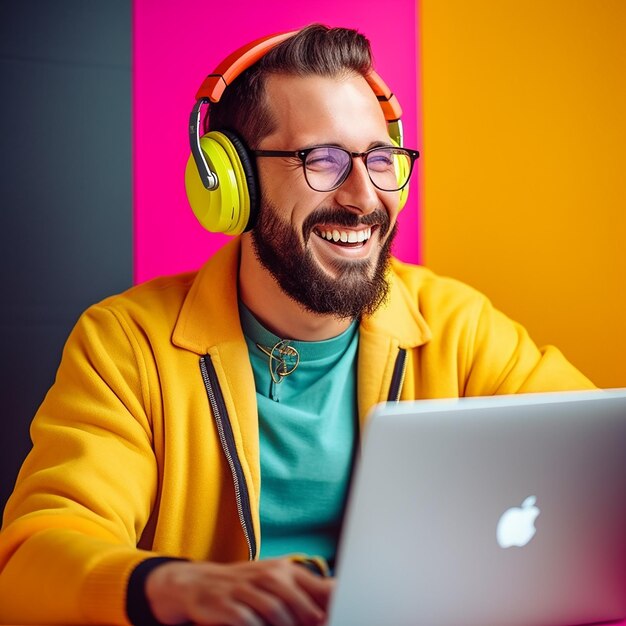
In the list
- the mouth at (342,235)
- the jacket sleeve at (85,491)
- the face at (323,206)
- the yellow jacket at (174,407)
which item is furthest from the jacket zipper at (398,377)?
the jacket sleeve at (85,491)

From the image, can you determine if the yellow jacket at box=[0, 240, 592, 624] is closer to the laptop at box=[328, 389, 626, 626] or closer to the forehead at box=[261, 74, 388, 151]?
the forehead at box=[261, 74, 388, 151]

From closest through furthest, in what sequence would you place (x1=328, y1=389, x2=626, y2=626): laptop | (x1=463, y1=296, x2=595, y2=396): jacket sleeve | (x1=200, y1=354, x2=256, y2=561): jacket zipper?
(x1=328, y1=389, x2=626, y2=626): laptop
(x1=200, y1=354, x2=256, y2=561): jacket zipper
(x1=463, y1=296, x2=595, y2=396): jacket sleeve

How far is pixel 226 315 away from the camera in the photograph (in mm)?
1820

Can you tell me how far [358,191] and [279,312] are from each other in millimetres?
282

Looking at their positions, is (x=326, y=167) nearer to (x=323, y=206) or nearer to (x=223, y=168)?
(x=323, y=206)

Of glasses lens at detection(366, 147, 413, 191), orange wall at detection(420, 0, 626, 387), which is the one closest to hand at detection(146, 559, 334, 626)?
glasses lens at detection(366, 147, 413, 191)

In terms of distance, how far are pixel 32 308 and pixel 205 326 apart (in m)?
0.55

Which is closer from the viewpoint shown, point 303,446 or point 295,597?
point 295,597

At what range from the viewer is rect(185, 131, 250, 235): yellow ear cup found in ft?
5.61

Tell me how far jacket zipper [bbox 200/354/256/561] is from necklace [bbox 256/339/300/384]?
12 cm

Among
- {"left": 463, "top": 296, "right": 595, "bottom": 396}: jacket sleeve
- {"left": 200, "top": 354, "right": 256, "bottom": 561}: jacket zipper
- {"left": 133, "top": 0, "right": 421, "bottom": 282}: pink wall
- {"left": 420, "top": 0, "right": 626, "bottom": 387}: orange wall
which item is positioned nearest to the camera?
{"left": 200, "top": 354, "right": 256, "bottom": 561}: jacket zipper

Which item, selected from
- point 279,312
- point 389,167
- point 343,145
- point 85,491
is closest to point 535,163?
point 389,167

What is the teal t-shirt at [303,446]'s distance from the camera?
176cm

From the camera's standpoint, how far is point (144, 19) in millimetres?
2174
